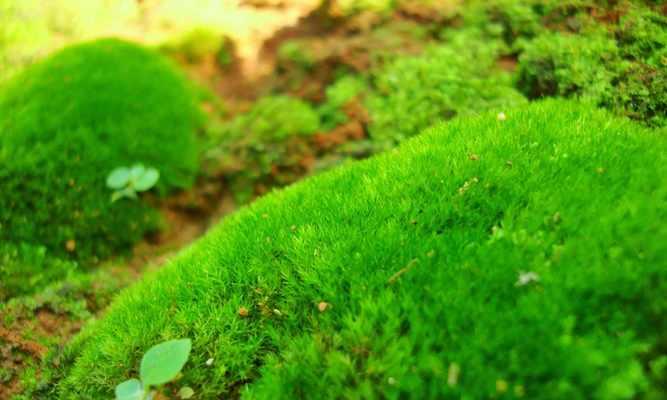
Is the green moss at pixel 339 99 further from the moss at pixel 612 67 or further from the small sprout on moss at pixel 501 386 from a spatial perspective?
the small sprout on moss at pixel 501 386

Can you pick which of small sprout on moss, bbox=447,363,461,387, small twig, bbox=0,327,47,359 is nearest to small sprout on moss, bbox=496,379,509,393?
small sprout on moss, bbox=447,363,461,387

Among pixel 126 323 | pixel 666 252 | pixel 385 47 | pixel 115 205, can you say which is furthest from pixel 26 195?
pixel 666 252

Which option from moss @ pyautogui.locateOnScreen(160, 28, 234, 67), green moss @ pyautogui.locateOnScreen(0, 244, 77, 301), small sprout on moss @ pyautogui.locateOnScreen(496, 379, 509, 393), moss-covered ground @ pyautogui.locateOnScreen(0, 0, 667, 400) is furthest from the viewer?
moss @ pyautogui.locateOnScreen(160, 28, 234, 67)

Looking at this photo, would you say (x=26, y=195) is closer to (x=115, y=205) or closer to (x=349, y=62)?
(x=115, y=205)

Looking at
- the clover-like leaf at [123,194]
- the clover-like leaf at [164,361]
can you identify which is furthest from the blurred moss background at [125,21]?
the clover-like leaf at [164,361]

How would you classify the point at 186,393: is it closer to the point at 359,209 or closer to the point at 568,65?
the point at 359,209

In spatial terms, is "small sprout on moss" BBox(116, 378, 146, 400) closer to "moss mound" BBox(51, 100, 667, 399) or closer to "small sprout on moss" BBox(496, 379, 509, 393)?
"moss mound" BBox(51, 100, 667, 399)
